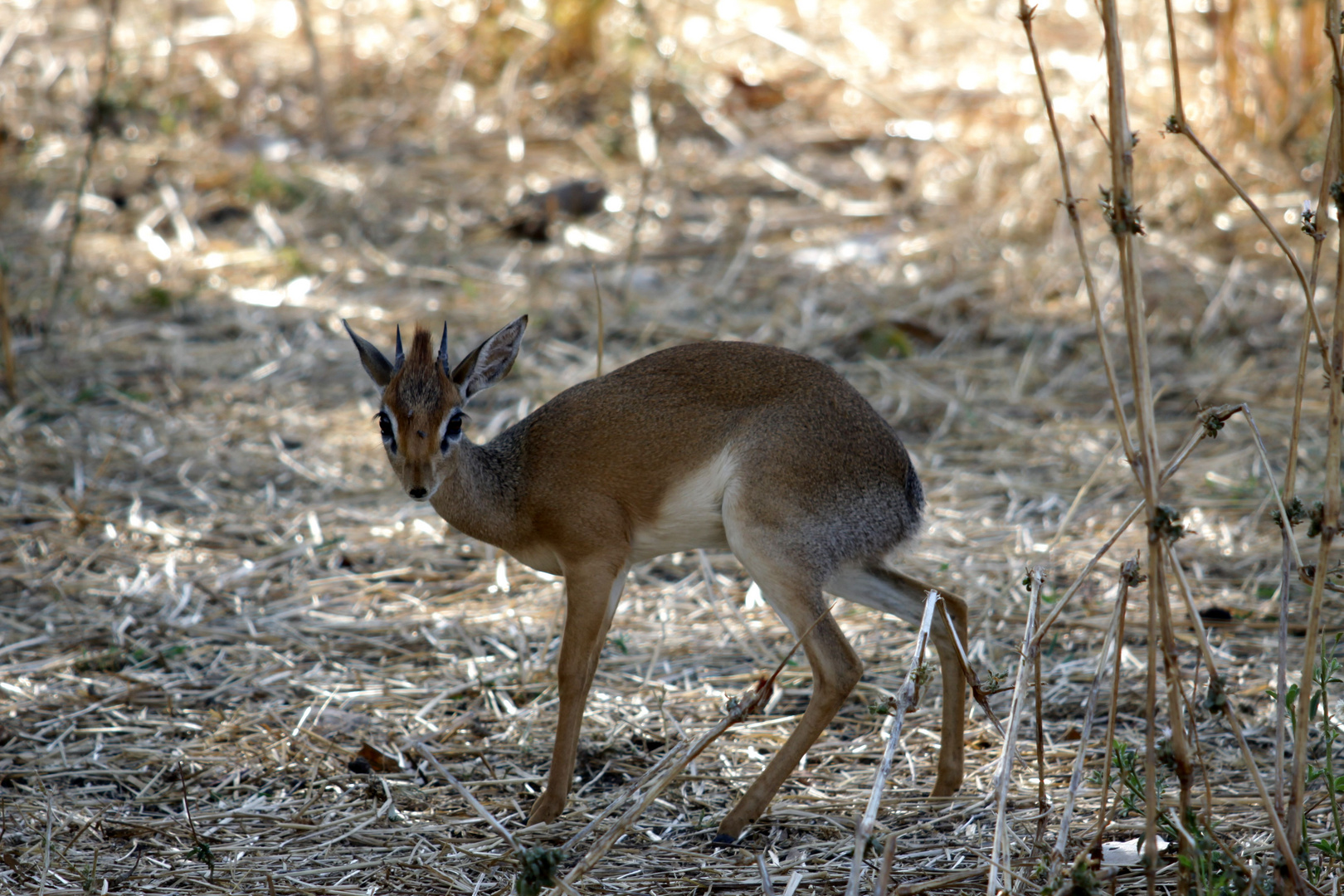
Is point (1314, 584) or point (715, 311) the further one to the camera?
point (715, 311)

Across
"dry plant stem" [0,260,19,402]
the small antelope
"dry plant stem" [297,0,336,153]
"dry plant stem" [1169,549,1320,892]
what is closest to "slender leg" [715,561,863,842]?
the small antelope

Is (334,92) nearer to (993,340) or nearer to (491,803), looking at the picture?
(993,340)

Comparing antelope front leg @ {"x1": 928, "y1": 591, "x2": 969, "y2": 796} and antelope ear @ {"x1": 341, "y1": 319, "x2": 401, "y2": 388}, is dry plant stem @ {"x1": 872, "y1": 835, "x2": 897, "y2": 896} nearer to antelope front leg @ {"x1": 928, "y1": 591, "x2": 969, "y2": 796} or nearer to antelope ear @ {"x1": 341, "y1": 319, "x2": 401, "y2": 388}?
antelope front leg @ {"x1": 928, "y1": 591, "x2": 969, "y2": 796}

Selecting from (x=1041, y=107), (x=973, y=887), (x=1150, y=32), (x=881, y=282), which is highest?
(x=1150, y=32)

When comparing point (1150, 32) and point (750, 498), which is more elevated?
point (1150, 32)

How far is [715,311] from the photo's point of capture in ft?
26.3

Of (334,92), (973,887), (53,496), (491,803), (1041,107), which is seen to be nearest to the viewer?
(973,887)

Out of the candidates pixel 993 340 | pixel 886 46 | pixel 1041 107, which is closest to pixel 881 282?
pixel 993 340

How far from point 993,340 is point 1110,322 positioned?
2.35 feet

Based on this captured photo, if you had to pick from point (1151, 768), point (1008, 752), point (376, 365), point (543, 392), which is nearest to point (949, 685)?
point (1008, 752)

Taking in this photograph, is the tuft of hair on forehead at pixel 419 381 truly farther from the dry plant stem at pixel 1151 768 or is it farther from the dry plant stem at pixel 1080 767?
the dry plant stem at pixel 1151 768

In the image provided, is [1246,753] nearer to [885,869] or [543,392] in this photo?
[885,869]

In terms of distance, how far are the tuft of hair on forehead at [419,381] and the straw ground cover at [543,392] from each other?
105cm

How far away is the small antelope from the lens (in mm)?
3855
